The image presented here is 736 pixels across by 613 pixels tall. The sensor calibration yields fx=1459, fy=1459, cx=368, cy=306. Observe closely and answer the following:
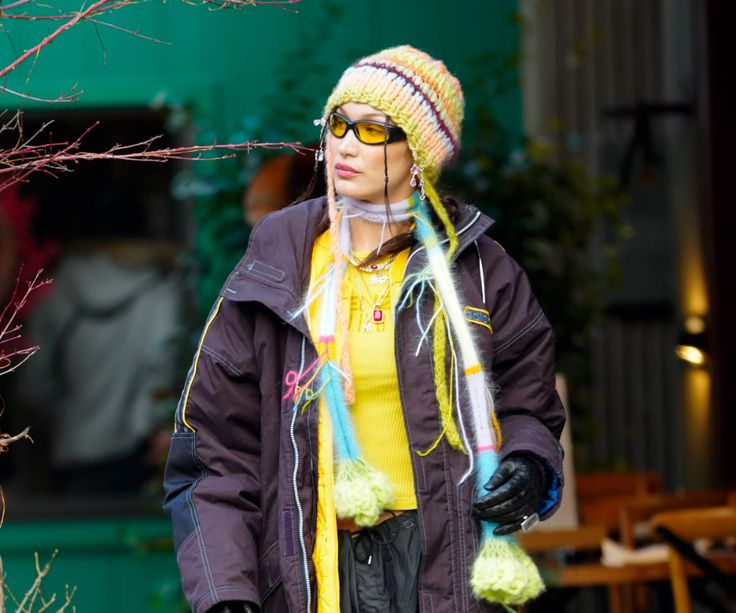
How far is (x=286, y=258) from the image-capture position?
9.73 feet

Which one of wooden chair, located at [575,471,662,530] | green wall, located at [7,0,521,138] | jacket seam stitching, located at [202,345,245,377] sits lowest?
wooden chair, located at [575,471,662,530]

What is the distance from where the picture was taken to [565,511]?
529cm

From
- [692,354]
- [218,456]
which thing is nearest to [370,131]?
[218,456]

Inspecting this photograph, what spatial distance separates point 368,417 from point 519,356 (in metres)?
0.34

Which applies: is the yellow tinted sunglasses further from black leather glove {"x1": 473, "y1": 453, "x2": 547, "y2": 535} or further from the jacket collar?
black leather glove {"x1": 473, "y1": 453, "x2": 547, "y2": 535}

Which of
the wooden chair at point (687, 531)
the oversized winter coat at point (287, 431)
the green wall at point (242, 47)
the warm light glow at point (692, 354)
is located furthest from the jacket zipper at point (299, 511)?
the warm light glow at point (692, 354)

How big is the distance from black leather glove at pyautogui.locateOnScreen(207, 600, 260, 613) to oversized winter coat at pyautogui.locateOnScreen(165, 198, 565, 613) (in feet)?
0.06

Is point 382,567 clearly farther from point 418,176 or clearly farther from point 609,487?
point 609,487

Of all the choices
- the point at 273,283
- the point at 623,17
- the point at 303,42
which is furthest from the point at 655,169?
the point at 273,283

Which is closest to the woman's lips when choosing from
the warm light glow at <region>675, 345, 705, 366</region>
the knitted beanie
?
the knitted beanie

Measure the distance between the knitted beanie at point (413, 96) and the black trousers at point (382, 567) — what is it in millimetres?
745

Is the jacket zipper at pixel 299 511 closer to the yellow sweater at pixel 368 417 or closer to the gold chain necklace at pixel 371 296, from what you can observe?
the yellow sweater at pixel 368 417

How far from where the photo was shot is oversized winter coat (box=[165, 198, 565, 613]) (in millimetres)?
2805

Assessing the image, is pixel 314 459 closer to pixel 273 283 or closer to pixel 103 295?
pixel 273 283
